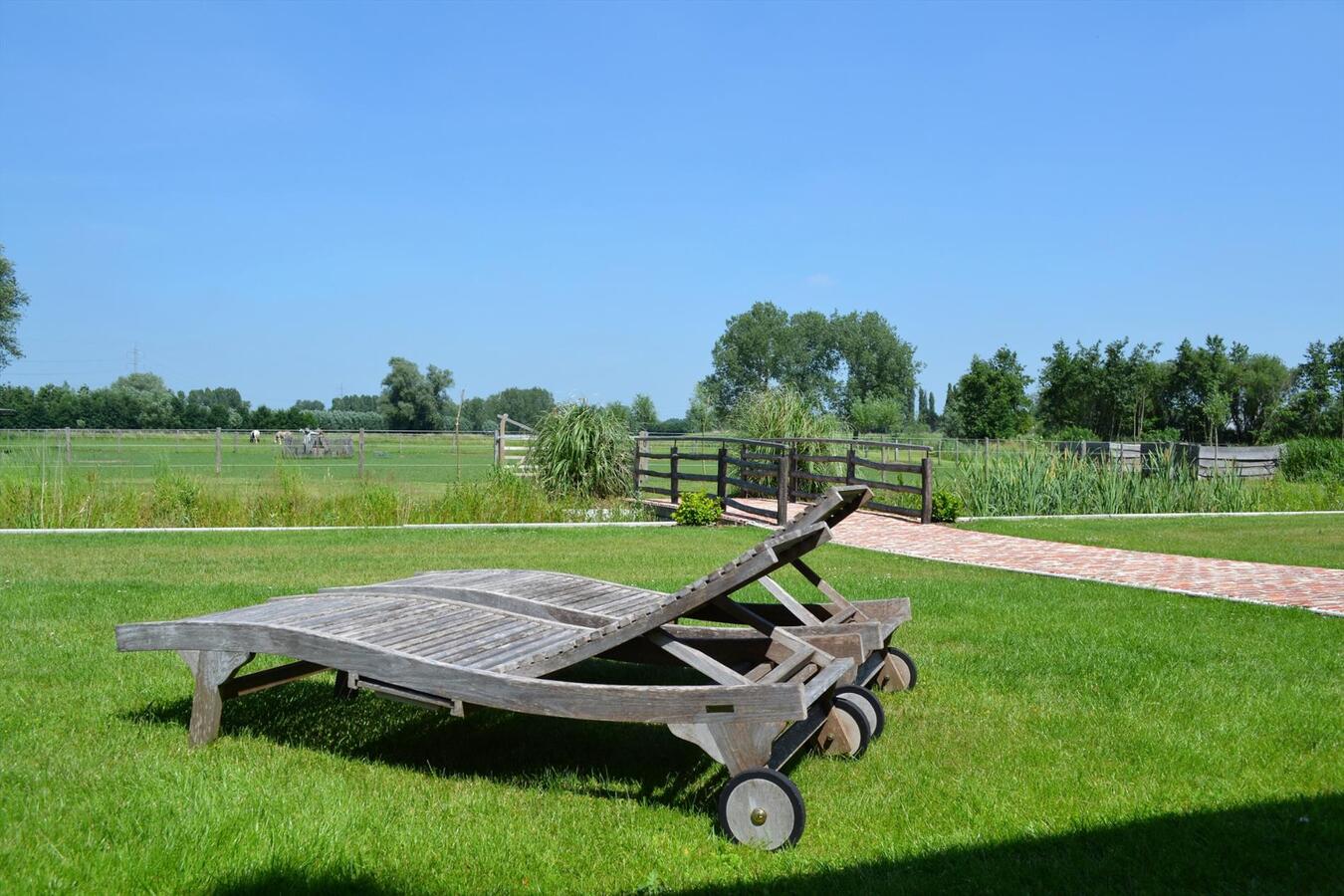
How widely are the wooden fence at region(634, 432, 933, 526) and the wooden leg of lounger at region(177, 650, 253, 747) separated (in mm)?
11527

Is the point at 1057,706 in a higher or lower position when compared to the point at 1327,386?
lower

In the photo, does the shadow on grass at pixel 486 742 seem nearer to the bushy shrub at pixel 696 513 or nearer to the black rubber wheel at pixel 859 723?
the black rubber wheel at pixel 859 723

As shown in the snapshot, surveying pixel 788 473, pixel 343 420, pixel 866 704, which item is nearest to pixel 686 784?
pixel 866 704

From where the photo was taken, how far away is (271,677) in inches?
187

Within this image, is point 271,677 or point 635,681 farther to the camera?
point 635,681

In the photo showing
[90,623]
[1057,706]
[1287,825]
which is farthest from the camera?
[90,623]

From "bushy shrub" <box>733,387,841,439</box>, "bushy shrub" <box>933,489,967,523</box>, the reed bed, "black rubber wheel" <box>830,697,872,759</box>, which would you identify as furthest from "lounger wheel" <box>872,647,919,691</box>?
"bushy shrub" <box>733,387,841,439</box>

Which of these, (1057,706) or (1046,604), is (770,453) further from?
(1057,706)

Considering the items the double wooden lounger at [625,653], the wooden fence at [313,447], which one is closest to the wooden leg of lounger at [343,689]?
the double wooden lounger at [625,653]

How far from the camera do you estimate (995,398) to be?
5809 cm

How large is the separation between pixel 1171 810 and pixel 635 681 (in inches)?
112

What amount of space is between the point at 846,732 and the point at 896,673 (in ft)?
3.66

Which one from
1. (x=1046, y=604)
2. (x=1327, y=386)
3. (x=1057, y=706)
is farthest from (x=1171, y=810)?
(x=1327, y=386)

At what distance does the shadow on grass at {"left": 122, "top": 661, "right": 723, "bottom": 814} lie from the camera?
4188 millimetres
